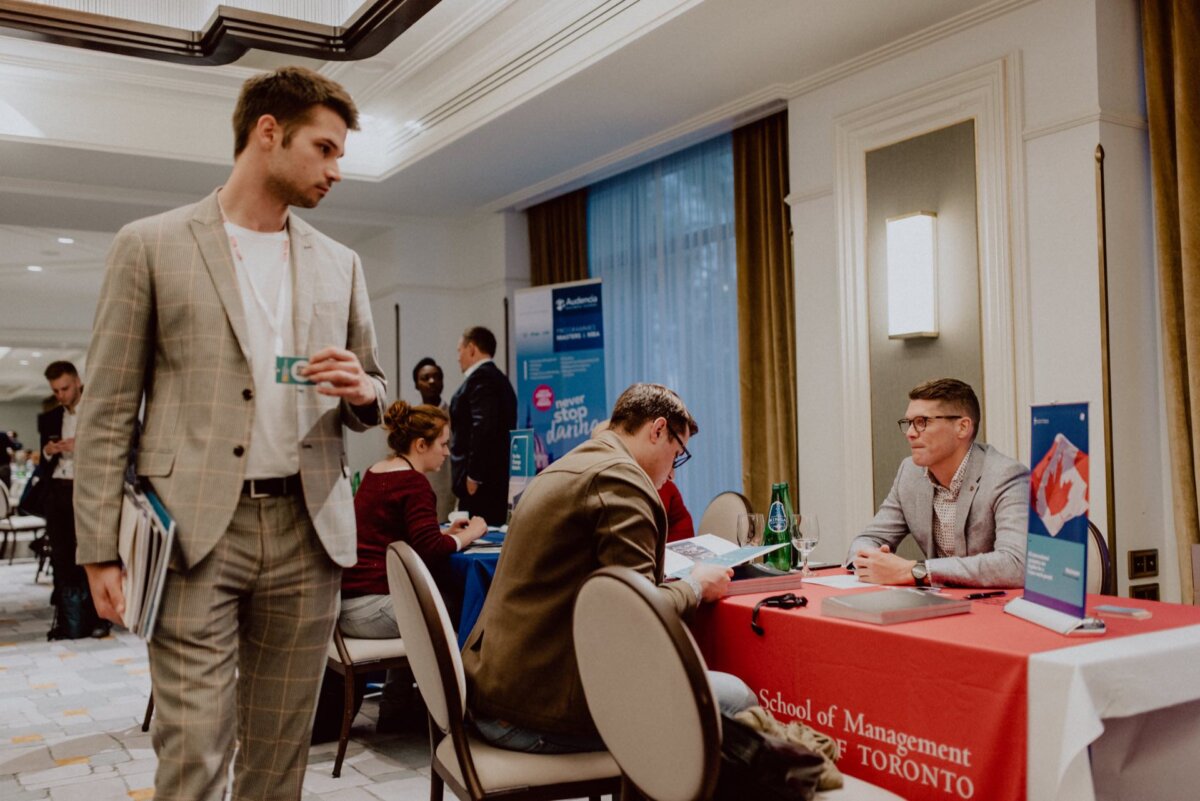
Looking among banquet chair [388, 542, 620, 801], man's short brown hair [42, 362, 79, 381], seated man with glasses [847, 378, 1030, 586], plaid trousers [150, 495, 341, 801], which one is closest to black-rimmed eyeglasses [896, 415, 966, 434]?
seated man with glasses [847, 378, 1030, 586]

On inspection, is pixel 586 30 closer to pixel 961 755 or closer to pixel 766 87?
pixel 766 87

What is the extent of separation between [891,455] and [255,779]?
321 cm

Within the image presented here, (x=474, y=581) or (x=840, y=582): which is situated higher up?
(x=840, y=582)

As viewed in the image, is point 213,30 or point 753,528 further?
point 213,30

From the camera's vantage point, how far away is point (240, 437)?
4.89 ft

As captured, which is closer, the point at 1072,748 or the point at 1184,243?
the point at 1072,748

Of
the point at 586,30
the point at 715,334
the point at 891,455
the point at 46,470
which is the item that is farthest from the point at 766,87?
the point at 46,470

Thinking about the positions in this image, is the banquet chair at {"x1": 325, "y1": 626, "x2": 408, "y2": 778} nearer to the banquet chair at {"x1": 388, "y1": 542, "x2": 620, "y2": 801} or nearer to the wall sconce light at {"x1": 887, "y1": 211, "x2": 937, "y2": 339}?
the banquet chair at {"x1": 388, "y1": 542, "x2": 620, "y2": 801}

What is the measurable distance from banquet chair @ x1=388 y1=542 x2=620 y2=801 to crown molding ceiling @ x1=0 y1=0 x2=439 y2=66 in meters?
3.03

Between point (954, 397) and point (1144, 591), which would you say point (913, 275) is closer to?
point (1144, 591)

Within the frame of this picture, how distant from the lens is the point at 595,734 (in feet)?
6.03

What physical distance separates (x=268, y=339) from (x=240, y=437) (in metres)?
0.17

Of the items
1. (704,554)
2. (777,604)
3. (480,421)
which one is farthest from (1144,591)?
(480,421)

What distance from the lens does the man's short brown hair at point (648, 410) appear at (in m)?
2.10
